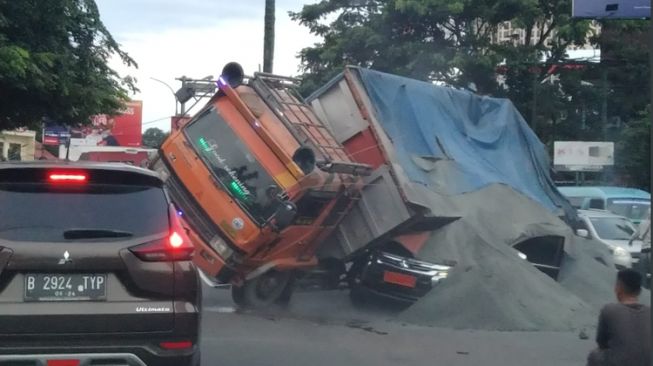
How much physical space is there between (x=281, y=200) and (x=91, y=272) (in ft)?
21.8

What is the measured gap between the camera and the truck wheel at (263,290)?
13.9m

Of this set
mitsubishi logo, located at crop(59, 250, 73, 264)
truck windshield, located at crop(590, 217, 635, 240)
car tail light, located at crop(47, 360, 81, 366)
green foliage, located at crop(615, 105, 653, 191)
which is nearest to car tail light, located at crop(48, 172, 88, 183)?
mitsubishi logo, located at crop(59, 250, 73, 264)

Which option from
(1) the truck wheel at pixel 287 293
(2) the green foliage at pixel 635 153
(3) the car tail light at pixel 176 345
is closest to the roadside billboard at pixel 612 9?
(1) the truck wheel at pixel 287 293

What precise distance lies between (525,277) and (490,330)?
1213mm

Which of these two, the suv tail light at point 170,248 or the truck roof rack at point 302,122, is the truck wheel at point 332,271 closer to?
the truck roof rack at point 302,122

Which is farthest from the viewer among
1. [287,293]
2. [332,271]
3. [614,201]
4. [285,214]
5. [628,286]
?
[614,201]

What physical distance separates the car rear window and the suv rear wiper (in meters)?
0.02

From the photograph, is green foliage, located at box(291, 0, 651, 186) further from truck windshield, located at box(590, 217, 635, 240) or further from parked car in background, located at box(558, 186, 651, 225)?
truck windshield, located at box(590, 217, 635, 240)

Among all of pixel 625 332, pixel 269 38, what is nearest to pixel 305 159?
pixel 625 332

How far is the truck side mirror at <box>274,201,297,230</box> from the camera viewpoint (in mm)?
12719

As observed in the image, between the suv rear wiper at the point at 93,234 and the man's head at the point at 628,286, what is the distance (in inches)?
119

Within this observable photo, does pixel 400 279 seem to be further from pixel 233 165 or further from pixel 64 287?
pixel 64 287

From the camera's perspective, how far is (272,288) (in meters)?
14.2

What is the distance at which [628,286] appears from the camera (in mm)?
6086
